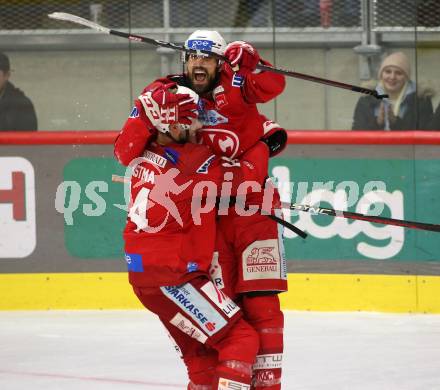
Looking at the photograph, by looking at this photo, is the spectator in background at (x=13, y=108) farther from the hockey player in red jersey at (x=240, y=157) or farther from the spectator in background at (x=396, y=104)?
the hockey player in red jersey at (x=240, y=157)

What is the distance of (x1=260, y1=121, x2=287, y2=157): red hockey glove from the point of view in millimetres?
4145

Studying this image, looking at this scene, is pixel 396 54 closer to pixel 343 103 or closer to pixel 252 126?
pixel 343 103

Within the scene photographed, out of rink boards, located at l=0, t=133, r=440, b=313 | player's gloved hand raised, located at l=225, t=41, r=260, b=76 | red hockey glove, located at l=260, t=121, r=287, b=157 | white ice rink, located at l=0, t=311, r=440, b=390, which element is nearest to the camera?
player's gloved hand raised, located at l=225, t=41, r=260, b=76

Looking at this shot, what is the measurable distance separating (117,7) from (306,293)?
197 centimetres

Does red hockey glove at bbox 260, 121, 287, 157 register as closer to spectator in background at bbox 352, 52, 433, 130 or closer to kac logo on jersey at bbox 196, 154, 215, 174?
kac logo on jersey at bbox 196, 154, 215, 174

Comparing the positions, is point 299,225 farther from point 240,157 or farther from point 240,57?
point 240,57

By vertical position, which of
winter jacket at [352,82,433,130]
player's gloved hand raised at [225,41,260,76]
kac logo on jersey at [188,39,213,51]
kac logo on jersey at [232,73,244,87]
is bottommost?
kac logo on jersey at [232,73,244,87]

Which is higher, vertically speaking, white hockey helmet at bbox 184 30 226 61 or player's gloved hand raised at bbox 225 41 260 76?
white hockey helmet at bbox 184 30 226 61

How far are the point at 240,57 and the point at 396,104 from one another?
2.75 metres

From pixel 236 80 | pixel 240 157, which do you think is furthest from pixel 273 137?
pixel 236 80

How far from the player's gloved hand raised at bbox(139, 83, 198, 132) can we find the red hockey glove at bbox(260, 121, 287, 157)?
0.44 meters

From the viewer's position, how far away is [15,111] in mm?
6750

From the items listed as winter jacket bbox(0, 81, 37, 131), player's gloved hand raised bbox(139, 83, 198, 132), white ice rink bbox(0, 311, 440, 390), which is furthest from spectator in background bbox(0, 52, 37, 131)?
player's gloved hand raised bbox(139, 83, 198, 132)

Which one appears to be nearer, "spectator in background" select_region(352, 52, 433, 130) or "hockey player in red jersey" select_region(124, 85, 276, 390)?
"hockey player in red jersey" select_region(124, 85, 276, 390)
